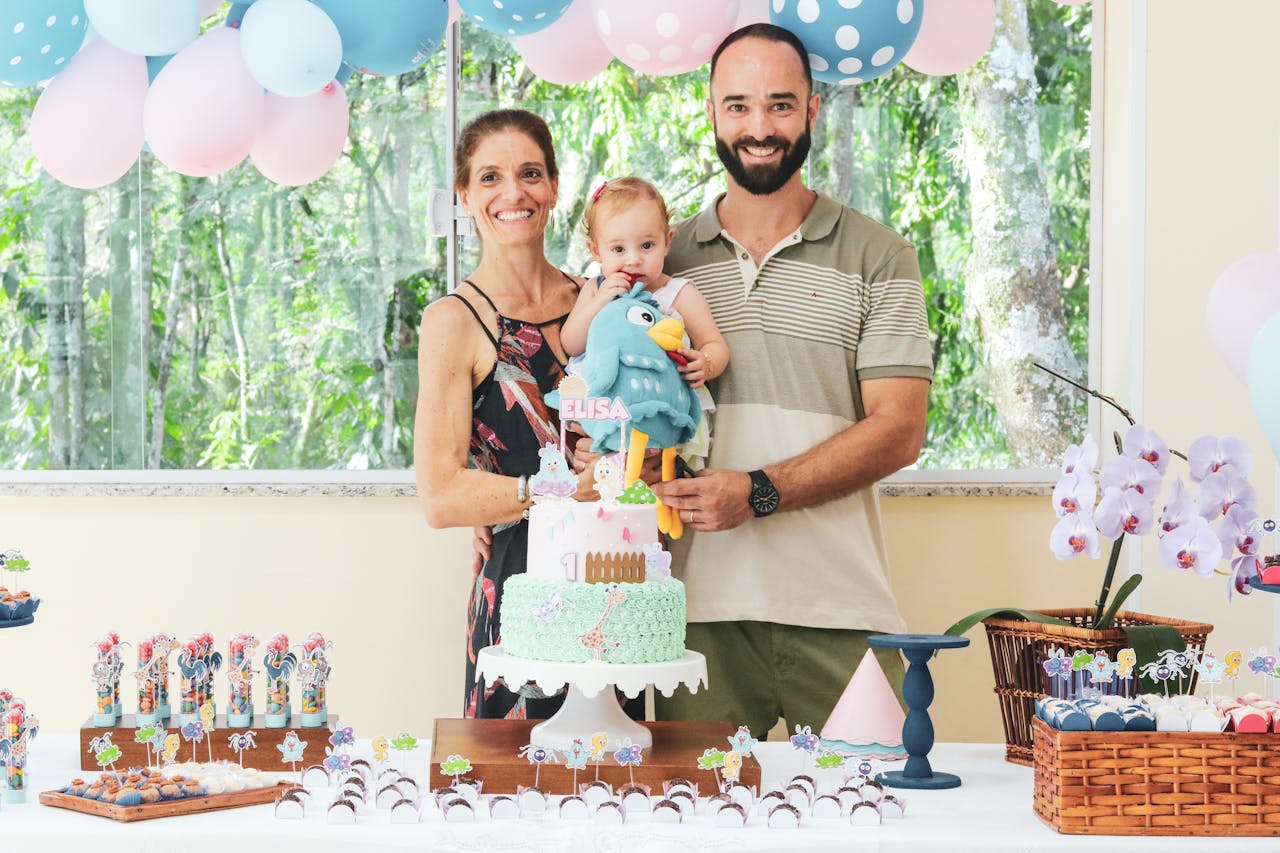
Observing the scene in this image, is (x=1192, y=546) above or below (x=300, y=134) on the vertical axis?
below

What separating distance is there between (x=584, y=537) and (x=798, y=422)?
0.72m

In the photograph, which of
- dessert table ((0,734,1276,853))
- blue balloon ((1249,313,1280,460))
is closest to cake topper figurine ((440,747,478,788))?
dessert table ((0,734,1276,853))

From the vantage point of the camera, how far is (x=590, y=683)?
1739 mm

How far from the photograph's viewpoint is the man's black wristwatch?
2.30 m

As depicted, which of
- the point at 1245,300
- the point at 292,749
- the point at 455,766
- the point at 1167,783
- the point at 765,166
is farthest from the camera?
the point at 765,166

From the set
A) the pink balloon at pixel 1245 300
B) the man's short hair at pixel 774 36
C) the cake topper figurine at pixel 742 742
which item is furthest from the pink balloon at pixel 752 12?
the cake topper figurine at pixel 742 742

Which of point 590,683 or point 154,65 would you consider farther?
point 154,65

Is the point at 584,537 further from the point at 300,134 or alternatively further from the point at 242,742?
the point at 300,134

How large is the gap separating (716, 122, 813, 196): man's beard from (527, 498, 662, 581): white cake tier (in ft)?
2.58


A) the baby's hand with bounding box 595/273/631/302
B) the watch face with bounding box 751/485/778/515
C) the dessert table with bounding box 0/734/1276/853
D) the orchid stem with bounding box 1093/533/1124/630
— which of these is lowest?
the dessert table with bounding box 0/734/1276/853

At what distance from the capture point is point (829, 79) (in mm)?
2453

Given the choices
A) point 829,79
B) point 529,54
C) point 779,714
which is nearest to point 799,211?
point 829,79

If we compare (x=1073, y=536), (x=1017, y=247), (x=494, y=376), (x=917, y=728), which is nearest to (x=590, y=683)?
(x=917, y=728)

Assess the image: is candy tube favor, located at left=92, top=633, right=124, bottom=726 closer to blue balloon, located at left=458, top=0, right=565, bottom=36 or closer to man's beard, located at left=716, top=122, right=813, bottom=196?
blue balloon, located at left=458, top=0, right=565, bottom=36
